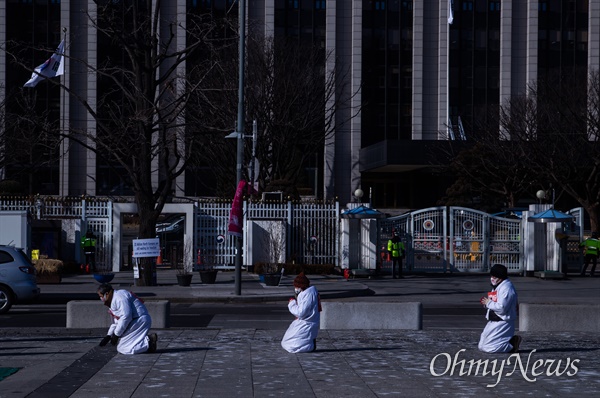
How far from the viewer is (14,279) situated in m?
22.3

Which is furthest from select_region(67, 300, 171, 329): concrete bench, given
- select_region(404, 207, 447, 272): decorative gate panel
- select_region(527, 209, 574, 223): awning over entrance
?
select_region(527, 209, 574, 223): awning over entrance

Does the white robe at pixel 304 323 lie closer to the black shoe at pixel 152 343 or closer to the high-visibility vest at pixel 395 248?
the black shoe at pixel 152 343

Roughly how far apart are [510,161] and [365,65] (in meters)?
17.7

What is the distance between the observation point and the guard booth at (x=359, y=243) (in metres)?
36.0

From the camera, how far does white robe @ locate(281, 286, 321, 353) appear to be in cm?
1421

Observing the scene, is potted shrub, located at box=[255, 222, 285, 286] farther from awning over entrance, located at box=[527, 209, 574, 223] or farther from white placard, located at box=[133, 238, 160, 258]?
awning over entrance, located at box=[527, 209, 574, 223]

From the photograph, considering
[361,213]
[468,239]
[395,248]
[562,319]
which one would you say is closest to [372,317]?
[562,319]

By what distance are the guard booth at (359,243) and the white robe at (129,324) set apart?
72.5 ft

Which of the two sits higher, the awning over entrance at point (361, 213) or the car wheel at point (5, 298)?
the awning over entrance at point (361, 213)

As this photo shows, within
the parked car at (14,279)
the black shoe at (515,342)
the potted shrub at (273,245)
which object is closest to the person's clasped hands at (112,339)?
the black shoe at (515,342)

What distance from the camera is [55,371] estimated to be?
12492 mm

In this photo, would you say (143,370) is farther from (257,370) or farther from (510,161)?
(510,161)

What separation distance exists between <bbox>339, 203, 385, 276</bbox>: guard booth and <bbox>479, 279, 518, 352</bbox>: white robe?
21484mm

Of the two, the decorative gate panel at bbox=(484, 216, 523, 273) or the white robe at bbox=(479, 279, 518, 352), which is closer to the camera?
the white robe at bbox=(479, 279, 518, 352)
